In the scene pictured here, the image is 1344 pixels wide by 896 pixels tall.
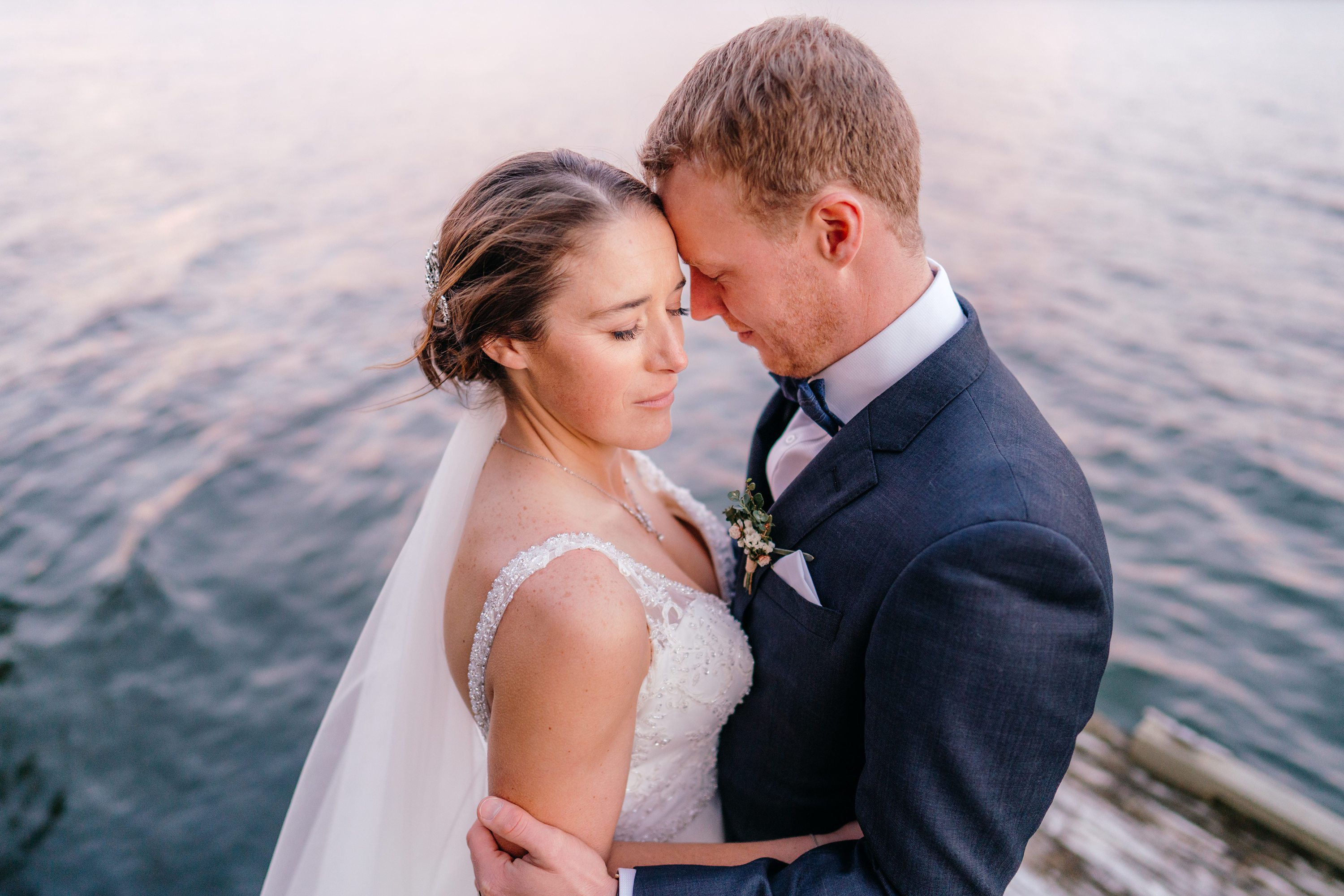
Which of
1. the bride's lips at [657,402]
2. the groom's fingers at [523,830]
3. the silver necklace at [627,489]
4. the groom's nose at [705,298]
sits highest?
the groom's nose at [705,298]

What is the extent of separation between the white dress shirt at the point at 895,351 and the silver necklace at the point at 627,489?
2.42 feet

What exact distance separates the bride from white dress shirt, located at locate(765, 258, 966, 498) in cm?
43

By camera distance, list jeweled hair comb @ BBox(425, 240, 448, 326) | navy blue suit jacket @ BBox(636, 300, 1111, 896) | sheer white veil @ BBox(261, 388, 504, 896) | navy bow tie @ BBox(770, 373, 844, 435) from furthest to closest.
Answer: sheer white veil @ BBox(261, 388, 504, 896), jeweled hair comb @ BBox(425, 240, 448, 326), navy bow tie @ BBox(770, 373, 844, 435), navy blue suit jacket @ BBox(636, 300, 1111, 896)

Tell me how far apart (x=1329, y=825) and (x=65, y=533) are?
7.50 metres

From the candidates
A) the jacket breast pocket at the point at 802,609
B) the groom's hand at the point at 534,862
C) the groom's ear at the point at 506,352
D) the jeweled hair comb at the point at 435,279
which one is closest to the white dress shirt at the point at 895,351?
the groom's hand at the point at 534,862

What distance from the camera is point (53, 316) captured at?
8414 mm

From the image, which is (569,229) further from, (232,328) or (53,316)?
(53,316)

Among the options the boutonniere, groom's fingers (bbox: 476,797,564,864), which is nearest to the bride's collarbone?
the boutonniere

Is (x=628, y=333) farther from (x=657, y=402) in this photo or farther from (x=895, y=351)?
(x=895, y=351)

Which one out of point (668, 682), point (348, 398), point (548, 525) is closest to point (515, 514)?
point (548, 525)

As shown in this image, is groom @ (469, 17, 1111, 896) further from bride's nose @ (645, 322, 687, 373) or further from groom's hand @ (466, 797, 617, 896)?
bride's nose @ (645, 322, 687, 373)

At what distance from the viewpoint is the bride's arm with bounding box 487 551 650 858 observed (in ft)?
5.87

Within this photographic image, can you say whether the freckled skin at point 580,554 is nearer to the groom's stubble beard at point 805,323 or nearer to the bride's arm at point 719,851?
the bride's arm at point 719,851

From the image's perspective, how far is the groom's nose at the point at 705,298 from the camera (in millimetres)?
2248
